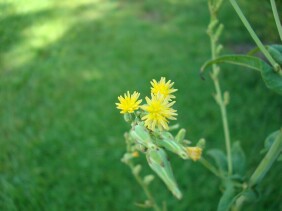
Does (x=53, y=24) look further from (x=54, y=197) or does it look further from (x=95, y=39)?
(x=54, y=197)

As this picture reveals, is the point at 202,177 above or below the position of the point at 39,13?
below

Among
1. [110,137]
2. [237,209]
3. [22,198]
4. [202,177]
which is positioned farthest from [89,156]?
[237,209]

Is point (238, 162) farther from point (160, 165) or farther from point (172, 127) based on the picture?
point (160, 165)

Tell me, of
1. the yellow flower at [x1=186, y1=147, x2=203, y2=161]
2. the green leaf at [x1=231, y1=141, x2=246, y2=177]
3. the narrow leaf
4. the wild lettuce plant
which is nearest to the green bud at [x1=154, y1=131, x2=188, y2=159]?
the wild lettuce plant

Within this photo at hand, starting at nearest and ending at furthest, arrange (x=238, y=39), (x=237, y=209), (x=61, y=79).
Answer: (x=237, y=209) → (x=61, y=79) → (x=238, y=39)

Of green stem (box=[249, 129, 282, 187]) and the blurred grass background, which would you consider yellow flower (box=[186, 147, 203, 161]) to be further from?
the blurred grass background

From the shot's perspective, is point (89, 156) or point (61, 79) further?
point (61, 79)

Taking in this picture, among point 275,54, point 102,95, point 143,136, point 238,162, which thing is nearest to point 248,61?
point 275,54
